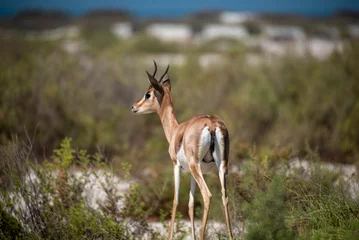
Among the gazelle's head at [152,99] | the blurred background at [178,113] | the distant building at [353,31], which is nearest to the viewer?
the gazelle's head at [152,99]

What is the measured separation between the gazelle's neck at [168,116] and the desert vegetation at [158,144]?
63 cm

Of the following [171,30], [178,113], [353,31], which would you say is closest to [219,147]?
[178,113]

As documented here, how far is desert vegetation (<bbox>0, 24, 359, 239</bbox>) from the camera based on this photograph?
5.84 m

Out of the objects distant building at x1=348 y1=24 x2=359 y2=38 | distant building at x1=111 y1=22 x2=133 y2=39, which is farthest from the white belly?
distant building at x1=111 y1=22 x2=133 y2=39

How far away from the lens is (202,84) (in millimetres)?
15742

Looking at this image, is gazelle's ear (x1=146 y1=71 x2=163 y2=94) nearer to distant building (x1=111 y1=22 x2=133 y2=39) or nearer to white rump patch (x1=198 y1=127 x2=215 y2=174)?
white rump patch (x1=198 y1=127 x2=215 y2=174)

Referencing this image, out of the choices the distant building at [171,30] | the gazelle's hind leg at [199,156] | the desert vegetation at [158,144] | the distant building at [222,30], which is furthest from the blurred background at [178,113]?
the distant building at [171,30]

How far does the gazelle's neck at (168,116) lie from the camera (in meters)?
6.19

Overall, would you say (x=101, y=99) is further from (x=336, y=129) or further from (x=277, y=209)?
(x=277, y=209)

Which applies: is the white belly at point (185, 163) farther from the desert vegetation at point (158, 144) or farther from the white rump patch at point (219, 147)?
the desert vegetation at point (158, 144)

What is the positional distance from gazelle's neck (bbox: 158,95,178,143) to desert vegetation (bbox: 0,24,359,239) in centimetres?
63

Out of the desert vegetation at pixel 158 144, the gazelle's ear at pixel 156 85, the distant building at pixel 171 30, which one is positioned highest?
the gazelle's ear at pixel 156 85

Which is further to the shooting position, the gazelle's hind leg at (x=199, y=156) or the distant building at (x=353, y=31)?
the distant building at (x=353, y=31)

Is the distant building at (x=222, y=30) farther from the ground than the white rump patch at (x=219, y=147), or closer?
closer
